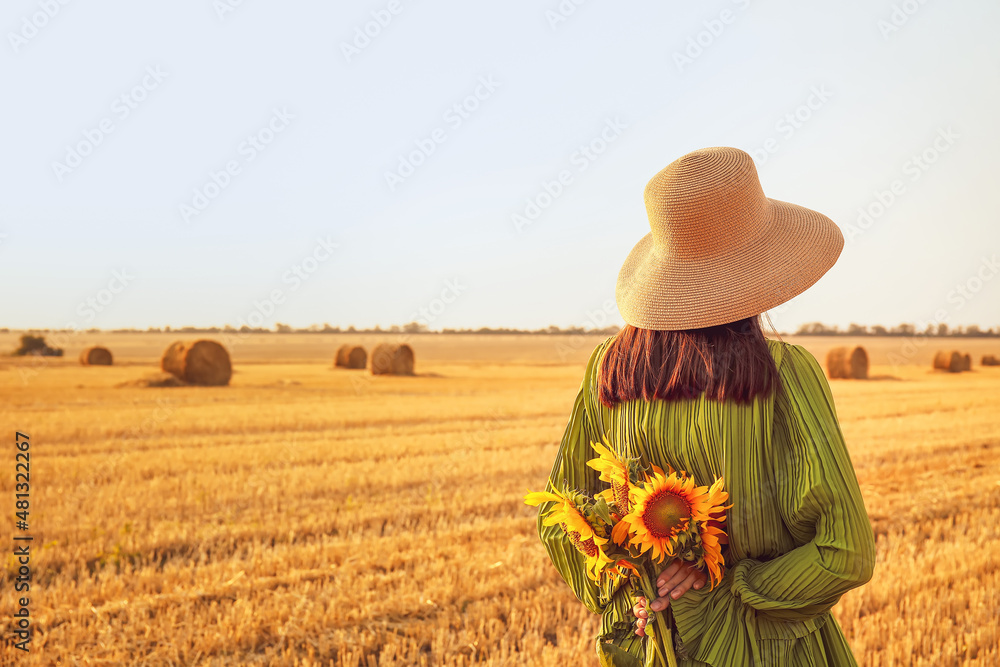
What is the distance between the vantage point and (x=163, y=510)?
762 cm

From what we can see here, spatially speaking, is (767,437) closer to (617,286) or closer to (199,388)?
(617,286)

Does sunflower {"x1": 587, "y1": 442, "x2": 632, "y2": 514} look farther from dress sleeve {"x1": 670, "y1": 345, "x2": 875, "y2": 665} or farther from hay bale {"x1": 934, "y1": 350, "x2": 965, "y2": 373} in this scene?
hay bale {"x1": 934, "y1": 350, "x2": 965, "y2": 373}

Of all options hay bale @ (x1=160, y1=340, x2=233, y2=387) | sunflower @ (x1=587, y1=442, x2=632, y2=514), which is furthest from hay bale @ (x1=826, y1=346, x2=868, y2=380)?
sunflower @ (x1=587, y1=442, x2=632, y2=514)

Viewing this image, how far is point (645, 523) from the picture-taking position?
1.85m

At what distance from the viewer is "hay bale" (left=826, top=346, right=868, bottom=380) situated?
2692 centimetres

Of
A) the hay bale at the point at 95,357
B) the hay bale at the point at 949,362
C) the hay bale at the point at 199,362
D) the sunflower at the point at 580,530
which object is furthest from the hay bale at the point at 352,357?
the sunflower at the point at 580,530

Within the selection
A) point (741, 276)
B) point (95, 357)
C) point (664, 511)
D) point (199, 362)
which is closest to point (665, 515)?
point (664, 511)

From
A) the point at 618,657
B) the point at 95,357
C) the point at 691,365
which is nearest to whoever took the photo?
the point at 691,365

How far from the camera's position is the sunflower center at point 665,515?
183cm

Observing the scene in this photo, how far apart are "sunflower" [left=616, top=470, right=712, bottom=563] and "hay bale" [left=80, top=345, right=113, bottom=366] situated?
31.9 meters

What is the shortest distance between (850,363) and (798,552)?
27950mm

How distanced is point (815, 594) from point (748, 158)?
44.9 inches

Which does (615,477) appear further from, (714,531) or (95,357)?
(95,357)

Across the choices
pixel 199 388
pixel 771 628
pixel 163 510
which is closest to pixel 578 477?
pixel 771 628
